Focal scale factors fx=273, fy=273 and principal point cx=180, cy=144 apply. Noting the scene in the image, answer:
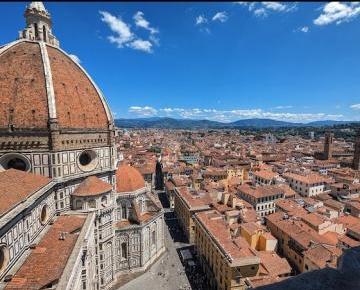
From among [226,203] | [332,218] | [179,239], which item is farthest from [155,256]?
[332,218]

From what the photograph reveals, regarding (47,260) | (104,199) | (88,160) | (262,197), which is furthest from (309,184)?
(47,260)

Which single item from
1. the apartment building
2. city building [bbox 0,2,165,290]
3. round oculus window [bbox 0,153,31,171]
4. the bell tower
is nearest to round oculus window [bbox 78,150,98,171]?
city building [bbox 0,2,165,290]

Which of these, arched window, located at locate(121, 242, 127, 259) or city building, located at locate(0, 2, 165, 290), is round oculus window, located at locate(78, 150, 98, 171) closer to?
city building, located at locate(0, 2, 165, 290)

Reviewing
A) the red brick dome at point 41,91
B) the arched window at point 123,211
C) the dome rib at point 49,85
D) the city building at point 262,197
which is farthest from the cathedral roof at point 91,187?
the city building at point 262,197

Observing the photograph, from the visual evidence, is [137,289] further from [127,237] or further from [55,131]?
[55,131]

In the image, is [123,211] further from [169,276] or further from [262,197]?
[262,197]

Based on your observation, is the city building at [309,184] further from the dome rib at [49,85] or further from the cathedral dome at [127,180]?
the dome rib at [49,85]
